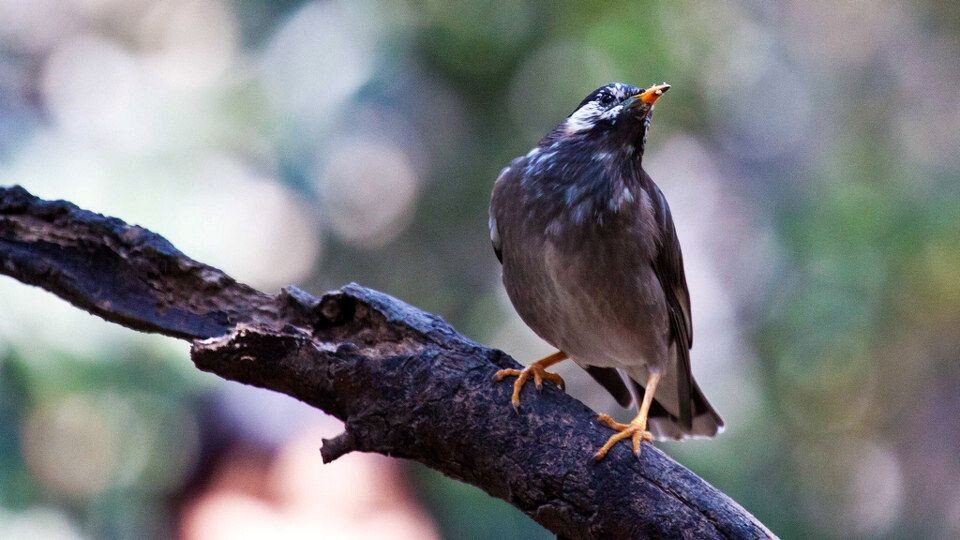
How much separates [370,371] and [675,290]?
1590mm

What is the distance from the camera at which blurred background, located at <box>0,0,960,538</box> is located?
5.52 meters

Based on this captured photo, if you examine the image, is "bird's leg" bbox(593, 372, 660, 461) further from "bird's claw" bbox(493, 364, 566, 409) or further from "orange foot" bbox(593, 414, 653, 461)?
"bird's claw" bbox(493, 364, 566, 409)

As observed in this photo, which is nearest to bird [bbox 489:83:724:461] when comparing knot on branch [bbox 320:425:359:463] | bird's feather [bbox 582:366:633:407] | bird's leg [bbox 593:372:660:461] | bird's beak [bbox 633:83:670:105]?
bird's beak [bbox 633:83:670:105]

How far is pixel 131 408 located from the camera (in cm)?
550

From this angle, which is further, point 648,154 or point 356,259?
point 648,154

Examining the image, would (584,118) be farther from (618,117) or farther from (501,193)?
(501,193)

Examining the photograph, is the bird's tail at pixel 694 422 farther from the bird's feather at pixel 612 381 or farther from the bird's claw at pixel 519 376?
the bird's claw at pixel 519 376

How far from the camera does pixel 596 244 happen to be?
3754 mm

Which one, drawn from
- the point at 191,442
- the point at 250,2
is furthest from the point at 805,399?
the point at 250,2

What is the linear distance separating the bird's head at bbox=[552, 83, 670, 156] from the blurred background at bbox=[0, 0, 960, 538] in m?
2.50

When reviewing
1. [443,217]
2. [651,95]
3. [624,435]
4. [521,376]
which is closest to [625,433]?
[624,435]

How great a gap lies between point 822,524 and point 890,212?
2260 mm

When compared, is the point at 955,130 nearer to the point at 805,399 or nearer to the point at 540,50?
the point at 805,399

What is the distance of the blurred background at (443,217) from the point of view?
5.52 m
